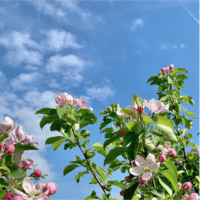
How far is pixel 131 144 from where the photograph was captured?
1524mm

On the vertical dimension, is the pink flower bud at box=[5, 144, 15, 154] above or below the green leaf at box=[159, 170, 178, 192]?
above

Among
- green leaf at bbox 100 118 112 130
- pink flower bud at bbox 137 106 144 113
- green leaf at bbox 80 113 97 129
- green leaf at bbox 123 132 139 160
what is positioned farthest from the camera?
green leaf at bbox 100 118 112 130

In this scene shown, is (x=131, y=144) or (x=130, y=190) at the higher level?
(x=131, y=144)

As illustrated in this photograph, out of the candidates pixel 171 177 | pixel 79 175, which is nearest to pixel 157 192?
pixel 171 177

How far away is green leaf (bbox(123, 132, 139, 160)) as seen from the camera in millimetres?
1494

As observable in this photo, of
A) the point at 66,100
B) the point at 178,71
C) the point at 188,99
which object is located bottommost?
the point at 66,100

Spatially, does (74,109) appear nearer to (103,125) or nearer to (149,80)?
(103,125)

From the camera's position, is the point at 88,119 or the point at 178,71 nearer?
the point at 88,119

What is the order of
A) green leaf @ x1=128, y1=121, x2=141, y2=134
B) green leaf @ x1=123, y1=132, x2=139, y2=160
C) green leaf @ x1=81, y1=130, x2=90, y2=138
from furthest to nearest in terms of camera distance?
green leaf @ x1=81, y1=130, x2=90, y2=138, green leaf @ x1=128, y1=121, x2=141, y2=134, green leaf @ x1=123, y1=132, x2=139, y2=160

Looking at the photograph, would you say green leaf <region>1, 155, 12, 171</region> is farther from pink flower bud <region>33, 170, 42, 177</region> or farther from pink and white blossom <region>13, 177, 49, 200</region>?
pink flower bud <region>33, 170, 42, 177</region>

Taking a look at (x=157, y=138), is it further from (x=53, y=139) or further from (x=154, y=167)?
(x=53, y=139)

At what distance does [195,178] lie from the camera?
3.64m

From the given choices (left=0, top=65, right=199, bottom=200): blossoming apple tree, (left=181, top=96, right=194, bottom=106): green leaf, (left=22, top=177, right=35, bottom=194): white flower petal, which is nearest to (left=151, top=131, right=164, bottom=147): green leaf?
(left=0, top=65, right=199, bottom=200): blossoming apple tree

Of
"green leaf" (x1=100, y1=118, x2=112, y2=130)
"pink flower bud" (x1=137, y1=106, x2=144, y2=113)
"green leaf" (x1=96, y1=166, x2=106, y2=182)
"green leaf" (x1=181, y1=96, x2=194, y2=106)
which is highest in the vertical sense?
"green leaf" (x1=181, y1=96, x2=194, y2=106)
